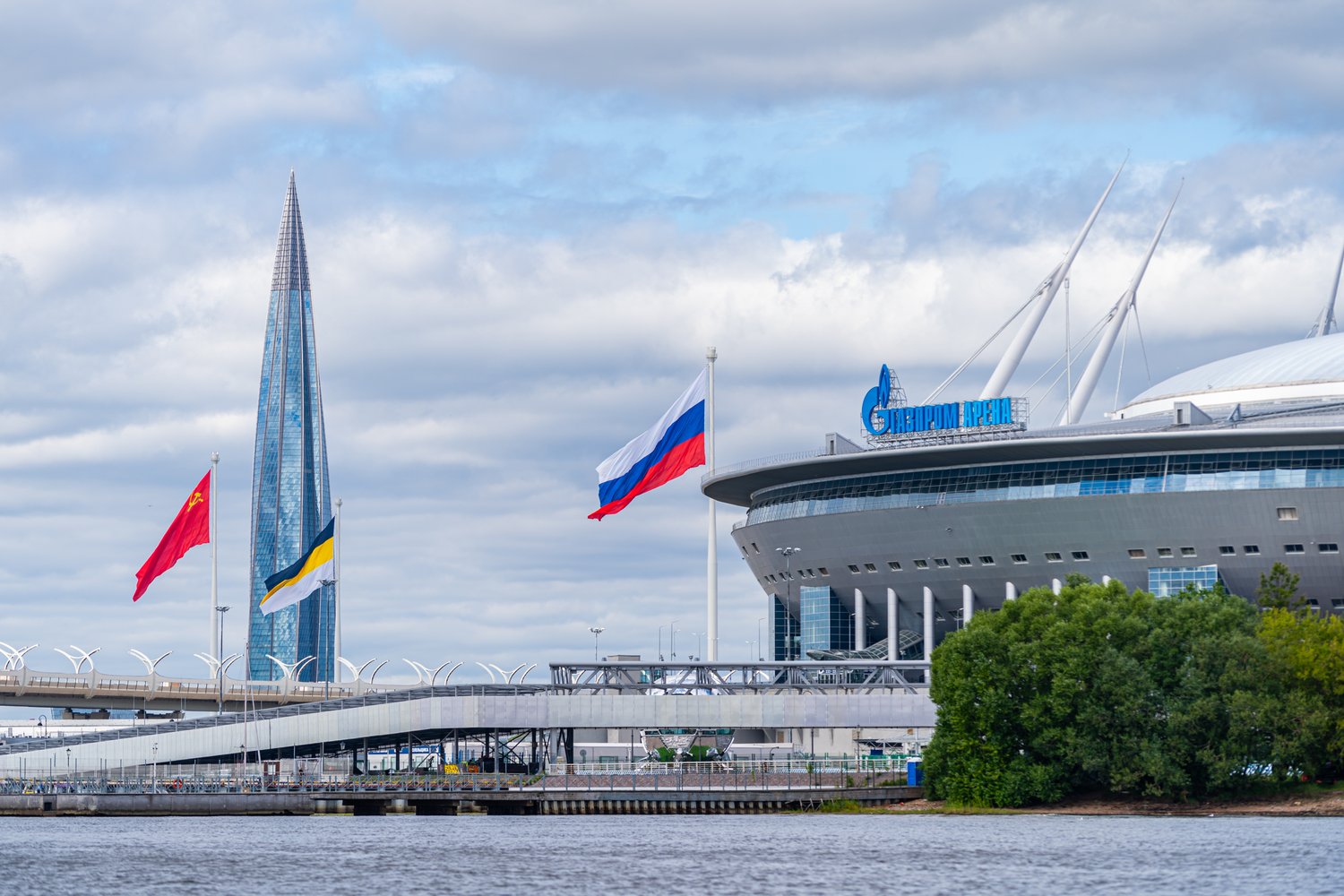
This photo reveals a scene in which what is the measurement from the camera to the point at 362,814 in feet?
379

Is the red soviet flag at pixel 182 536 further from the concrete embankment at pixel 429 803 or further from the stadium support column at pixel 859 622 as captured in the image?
the stadium support column at pixel 859 622

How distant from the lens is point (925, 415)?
142 m

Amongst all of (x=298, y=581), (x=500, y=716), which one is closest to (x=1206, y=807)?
(x=500, y=716)

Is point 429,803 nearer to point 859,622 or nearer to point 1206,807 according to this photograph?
point 1206,807

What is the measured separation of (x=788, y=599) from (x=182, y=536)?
148 feet

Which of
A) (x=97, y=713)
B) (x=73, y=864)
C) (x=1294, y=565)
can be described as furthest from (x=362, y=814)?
(x=97, y=713)

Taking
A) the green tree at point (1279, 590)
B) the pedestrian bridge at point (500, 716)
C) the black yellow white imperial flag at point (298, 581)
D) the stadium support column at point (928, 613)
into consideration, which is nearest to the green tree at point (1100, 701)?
the pedestrian bridge at point (500, 716)

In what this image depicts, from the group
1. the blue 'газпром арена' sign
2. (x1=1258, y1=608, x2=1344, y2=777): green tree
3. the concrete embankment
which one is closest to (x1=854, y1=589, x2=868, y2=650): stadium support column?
the blue 'газпром арена' sign

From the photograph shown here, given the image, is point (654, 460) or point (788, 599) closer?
point (654, 460)

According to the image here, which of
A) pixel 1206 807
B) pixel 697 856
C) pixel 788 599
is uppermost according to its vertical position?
pixel 788 599

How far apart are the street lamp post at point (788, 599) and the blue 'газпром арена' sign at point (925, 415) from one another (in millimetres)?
14477

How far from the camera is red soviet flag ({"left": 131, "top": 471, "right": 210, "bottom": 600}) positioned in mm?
133750

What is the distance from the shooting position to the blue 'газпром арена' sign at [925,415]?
14038cm

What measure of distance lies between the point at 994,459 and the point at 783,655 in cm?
3085
